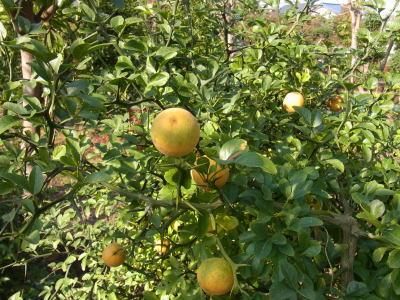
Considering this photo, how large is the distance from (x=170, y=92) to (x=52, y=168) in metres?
0.36

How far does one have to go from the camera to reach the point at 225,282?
2.32ft

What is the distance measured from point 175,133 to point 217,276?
234 millimetres

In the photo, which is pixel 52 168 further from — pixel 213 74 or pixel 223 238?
pixel 213 74

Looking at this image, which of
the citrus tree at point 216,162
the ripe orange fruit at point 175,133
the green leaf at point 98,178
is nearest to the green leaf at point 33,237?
the citrus tree at point 216,162

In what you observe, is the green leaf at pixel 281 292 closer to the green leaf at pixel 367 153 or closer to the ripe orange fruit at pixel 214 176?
the ripe orange fruit at pixel 214 176

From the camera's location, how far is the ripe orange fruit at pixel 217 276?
2.32 feet

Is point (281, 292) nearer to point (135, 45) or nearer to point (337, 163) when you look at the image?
point (337, 163)

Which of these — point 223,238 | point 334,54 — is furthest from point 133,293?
point 334,54

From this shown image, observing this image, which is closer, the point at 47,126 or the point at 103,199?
the point at 47,126

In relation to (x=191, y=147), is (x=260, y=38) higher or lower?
lower

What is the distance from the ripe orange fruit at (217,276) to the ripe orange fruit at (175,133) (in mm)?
186

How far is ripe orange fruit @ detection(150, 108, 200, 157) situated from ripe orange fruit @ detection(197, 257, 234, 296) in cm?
19

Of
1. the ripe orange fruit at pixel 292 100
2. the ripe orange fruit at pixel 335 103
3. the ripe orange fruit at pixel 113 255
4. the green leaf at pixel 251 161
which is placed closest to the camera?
the green leaf at pixel 251 161

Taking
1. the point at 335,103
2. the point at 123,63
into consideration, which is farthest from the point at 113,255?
the point at 335,103
